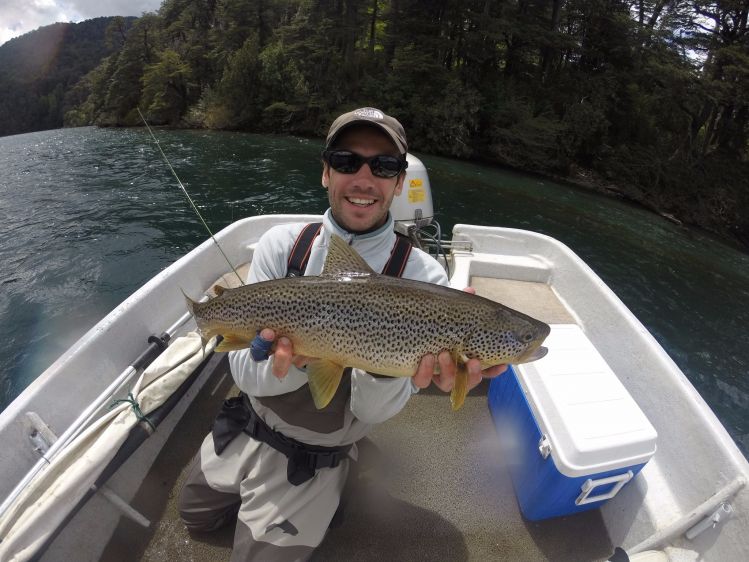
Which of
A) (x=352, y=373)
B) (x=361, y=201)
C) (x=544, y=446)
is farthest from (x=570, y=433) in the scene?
(x=361, y=201)

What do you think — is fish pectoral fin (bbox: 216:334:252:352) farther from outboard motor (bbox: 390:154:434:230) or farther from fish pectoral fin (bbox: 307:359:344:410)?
outboard motor (bbox: 390:154:434:230)

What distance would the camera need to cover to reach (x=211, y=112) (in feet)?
131

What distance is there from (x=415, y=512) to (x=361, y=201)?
2.76 metres

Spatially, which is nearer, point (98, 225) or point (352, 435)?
point (352, 435)

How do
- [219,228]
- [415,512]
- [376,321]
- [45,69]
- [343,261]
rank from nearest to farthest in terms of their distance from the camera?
[376,321] → [343,261] → [415,512] → [219,228] → [45,69]

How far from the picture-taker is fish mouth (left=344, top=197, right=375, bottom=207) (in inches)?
104

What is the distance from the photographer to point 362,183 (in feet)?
8.52

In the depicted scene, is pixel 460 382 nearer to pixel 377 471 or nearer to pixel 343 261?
pixel 343 261

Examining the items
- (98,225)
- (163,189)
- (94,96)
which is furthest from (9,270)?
(94,96)

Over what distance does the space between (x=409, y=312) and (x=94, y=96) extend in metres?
71.2

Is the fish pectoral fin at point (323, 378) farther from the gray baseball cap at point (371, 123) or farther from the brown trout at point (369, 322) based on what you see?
the gray baseball cap at point (371, 123)

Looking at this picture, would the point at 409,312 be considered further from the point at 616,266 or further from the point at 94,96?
the point at 94,96

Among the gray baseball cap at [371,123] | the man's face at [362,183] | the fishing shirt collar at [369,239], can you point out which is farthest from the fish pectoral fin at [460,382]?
the gray baseball cap at [371,123]

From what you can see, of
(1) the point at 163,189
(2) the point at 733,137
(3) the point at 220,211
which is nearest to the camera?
(3) the point at 220,211
